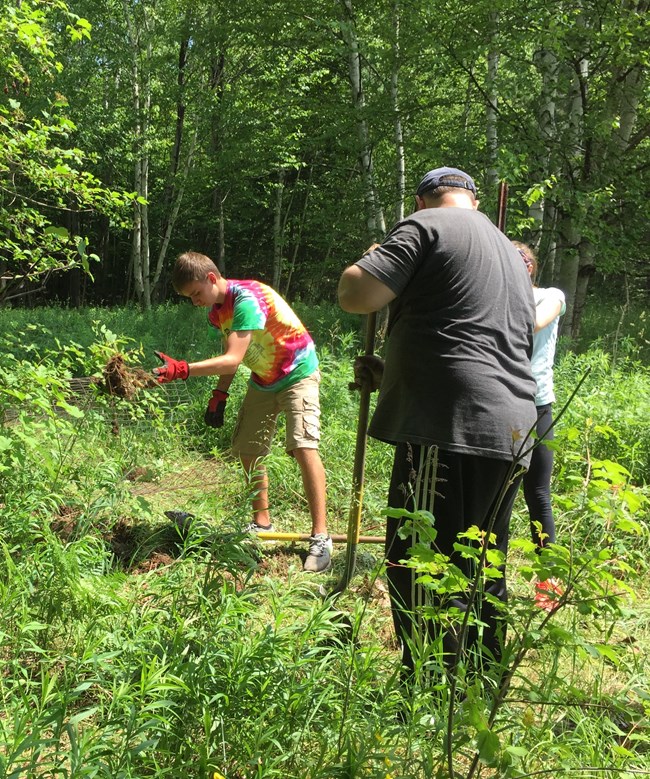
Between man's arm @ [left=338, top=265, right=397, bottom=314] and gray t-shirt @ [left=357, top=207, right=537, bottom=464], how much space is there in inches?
0.9

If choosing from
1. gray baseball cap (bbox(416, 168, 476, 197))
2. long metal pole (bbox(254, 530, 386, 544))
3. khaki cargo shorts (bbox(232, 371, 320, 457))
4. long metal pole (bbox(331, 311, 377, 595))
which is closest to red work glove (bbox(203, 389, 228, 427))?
khaki cargo shorts (bbox(232, 371, 320, 457))

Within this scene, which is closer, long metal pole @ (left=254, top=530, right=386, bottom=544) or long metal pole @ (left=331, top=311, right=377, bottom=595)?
long metal pole @ (left=331, top=311, right=377, bottom=595)

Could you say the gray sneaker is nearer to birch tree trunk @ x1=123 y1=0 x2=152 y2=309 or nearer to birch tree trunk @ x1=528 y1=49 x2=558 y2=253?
birch tree trunk @ x1=528 y1=49 x2=558 y2=253

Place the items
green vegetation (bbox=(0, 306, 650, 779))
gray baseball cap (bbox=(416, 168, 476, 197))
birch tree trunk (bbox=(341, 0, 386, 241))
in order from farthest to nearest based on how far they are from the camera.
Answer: birch tree trunk (bbox=(341, 0, 386, 241)) → gray baseball cap (bbox=(416, 168, 476, 197)) → green vegetation (bbox=(0, 306, 650, 779))

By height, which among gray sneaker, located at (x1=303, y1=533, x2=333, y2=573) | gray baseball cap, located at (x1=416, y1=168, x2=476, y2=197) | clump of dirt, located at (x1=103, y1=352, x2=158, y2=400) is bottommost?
gray sneaker, located at (x1=303, y1=533, x2=333, y2=573)

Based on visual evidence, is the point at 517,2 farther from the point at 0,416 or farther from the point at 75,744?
the point at 75,744

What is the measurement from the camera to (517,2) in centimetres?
771

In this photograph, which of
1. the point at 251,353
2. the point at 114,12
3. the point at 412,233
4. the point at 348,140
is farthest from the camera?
the point at 114,12

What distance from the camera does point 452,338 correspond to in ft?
6.88

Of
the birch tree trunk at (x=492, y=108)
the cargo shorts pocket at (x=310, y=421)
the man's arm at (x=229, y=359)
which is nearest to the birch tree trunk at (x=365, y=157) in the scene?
the birch tree trunk at (x=492, y=108)

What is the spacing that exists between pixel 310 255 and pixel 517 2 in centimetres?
1797

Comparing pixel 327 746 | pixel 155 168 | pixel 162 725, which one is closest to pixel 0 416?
pixel 162 725

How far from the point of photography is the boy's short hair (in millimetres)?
3355

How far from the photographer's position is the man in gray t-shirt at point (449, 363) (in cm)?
207
